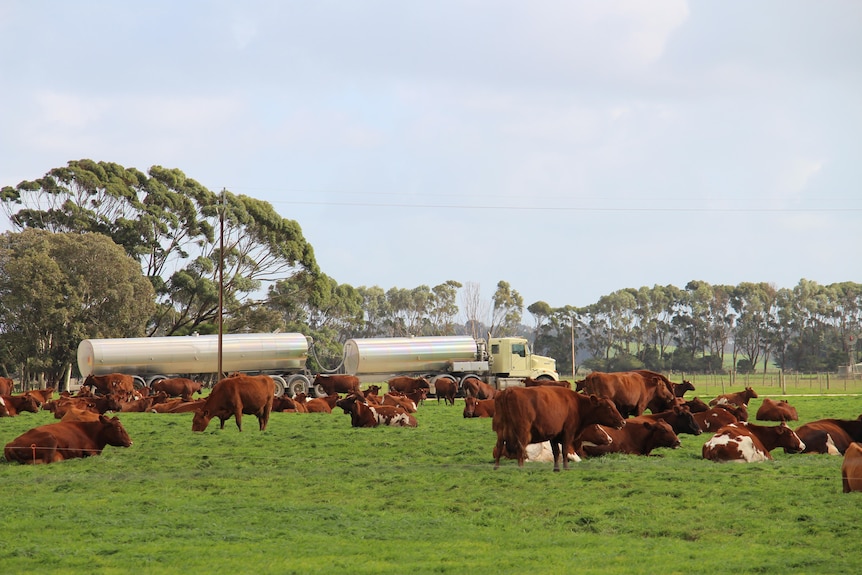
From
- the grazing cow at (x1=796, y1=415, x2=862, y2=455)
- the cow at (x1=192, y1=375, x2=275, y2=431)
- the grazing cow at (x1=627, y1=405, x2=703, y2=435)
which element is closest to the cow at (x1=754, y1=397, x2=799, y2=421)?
the grazing cow at (x1=627, y1=405, x2=703, y2=435)

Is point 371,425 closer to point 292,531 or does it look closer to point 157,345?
point 292,531

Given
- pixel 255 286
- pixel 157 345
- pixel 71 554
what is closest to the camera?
pixel 71 554

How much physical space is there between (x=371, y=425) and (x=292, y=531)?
13.5 metres

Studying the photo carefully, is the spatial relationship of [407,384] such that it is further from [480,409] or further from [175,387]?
[480,409]

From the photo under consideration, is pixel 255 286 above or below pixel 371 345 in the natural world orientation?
above

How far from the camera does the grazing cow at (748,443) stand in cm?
1519

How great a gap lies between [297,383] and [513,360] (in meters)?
10.9

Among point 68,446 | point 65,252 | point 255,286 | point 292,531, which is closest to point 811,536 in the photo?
point 292,531

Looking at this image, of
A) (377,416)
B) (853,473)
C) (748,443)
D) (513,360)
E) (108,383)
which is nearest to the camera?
(853,473)

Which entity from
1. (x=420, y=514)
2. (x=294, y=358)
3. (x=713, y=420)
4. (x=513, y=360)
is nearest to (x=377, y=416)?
(x=713, y=420)

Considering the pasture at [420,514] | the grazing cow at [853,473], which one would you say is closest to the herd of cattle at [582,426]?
the grazing cow at [853,473]

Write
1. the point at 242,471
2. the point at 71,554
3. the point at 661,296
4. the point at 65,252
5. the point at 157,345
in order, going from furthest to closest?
the point at 661,296 < the point at 65,252 < the point at 157,345 < the point at 242,471 < the point at 71,554

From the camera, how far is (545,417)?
1397cm

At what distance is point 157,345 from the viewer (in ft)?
145
